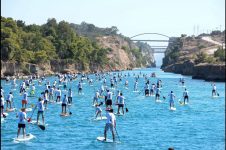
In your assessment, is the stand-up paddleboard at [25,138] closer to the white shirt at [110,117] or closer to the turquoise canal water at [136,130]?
the turquoise canal water at [136,130]

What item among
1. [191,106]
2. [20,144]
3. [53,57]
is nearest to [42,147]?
[20,144]

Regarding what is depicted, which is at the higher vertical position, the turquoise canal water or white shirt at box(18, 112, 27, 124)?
white shirt at box(18, 112, 27, 124)

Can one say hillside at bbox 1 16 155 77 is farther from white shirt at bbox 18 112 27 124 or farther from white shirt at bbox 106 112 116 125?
white shirt at bbox 106 112 116 125

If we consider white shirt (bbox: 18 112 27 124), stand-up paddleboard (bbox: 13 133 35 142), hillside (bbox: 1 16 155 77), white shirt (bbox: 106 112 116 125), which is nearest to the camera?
white shirt (bbox: 106 112 116 125)

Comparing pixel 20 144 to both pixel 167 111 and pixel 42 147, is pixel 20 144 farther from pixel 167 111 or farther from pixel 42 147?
pixel 167 111

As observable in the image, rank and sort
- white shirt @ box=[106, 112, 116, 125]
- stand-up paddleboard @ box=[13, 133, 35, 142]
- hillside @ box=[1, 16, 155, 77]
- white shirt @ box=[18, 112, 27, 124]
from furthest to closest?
hillside @ box=[1, 16, 155, 77], stand-up paddleboard @ box=[13, 133, 35, 142], white shirt @ box=[18, 112, 27, 124], white shirt @ box=[106, 112, 116, 125]

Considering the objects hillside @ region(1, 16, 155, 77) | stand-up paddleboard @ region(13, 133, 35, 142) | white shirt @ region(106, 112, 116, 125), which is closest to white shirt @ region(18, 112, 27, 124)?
stand-up paddleboard @ region(13, 133, 35, 142)

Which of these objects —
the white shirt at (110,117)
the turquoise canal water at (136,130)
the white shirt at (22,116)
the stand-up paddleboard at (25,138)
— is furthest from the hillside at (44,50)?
the white shirt at (110,117)

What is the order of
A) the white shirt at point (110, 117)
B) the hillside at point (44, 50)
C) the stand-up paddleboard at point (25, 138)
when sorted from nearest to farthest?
the white shirt at point (110, 117) < the stand-up paddleboard at point (25, 138) < the hillside at point (44, 50)

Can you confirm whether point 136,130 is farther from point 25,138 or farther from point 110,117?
point 25,138

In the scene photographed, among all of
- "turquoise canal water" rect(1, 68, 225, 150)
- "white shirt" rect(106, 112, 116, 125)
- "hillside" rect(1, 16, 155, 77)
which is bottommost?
"turquoise canal water" rect(1, 68, 225, 150)

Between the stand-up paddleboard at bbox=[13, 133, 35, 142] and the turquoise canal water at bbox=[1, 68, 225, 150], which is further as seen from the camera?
the stand-up paddleboard at bbox=[13, 133, 35, 142]

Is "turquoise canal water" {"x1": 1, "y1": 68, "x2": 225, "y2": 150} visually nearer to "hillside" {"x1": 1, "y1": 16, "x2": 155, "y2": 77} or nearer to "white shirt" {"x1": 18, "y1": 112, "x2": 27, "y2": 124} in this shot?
"white shirt" {"x1": 18, "y1": 112, "x2": 27, "y2": 124}

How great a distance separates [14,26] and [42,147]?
107 metres
